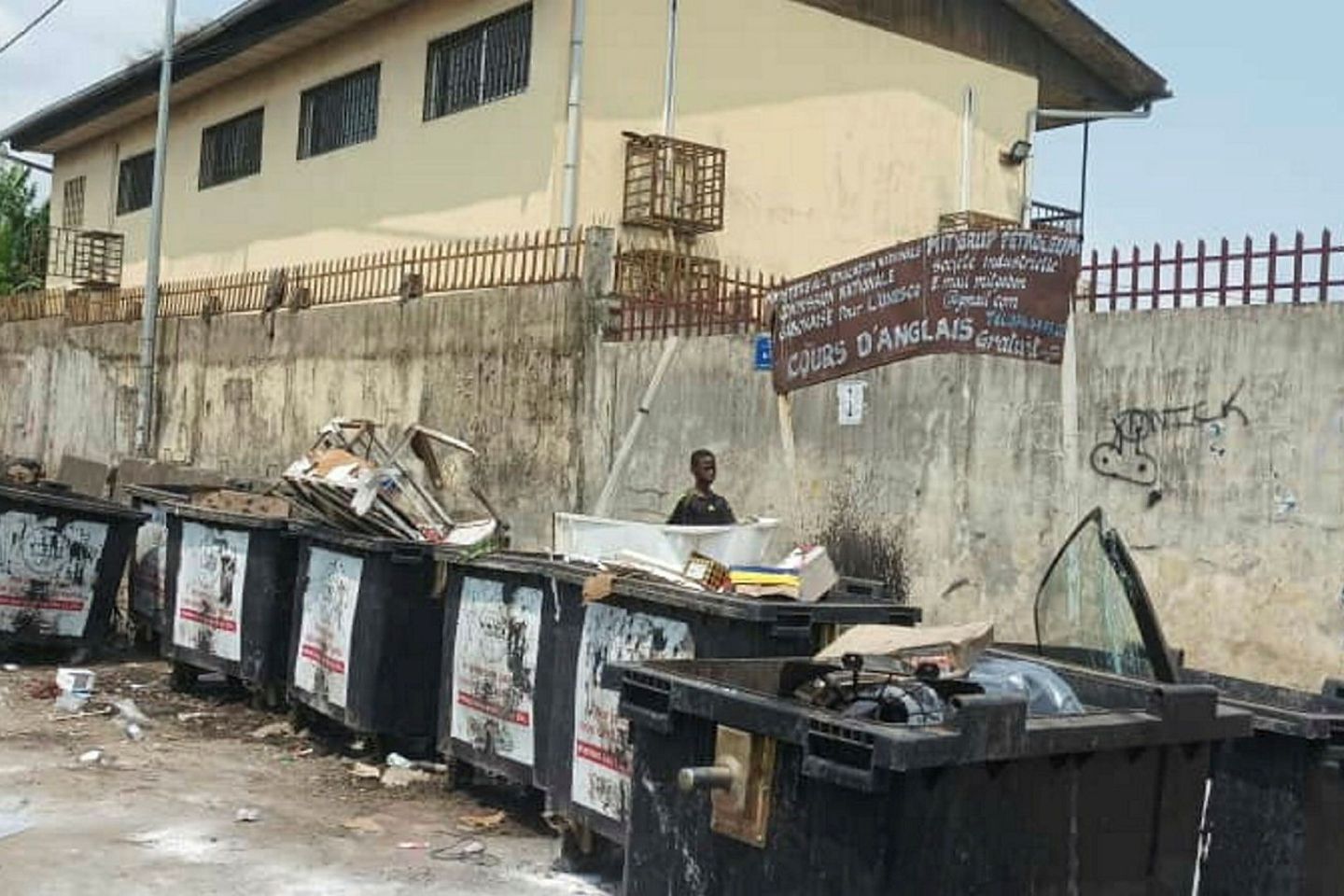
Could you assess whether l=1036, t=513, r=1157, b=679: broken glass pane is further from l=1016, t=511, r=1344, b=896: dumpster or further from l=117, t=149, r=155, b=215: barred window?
l=117, t=149, r=155, b=215: barred window

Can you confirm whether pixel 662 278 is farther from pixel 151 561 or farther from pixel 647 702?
pixel 647 702

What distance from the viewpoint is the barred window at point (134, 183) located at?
2398 cm

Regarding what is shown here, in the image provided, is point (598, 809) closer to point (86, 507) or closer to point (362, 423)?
point (362, 423)

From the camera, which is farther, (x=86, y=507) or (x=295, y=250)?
(x=295, y=250)

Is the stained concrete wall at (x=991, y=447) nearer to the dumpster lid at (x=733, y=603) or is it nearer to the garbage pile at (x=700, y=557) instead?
the garbage pile at (x=700, y=557)

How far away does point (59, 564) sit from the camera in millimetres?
9211

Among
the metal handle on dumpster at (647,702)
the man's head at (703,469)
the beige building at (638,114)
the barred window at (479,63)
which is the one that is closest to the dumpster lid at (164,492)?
the man's head at (703,469)

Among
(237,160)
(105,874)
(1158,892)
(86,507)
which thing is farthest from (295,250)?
(1158,892)

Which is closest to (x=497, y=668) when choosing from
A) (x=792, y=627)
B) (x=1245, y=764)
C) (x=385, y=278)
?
(x=792, y=627)

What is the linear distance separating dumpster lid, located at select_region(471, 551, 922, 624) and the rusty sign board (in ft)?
9.79

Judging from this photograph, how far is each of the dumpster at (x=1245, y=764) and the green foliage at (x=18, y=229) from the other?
1271 inches

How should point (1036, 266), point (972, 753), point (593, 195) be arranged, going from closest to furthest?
point (972, 753), point (1036, 266), point (593, 195)

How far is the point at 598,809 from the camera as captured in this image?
5273 mm

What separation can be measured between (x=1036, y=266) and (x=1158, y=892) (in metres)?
5.06
